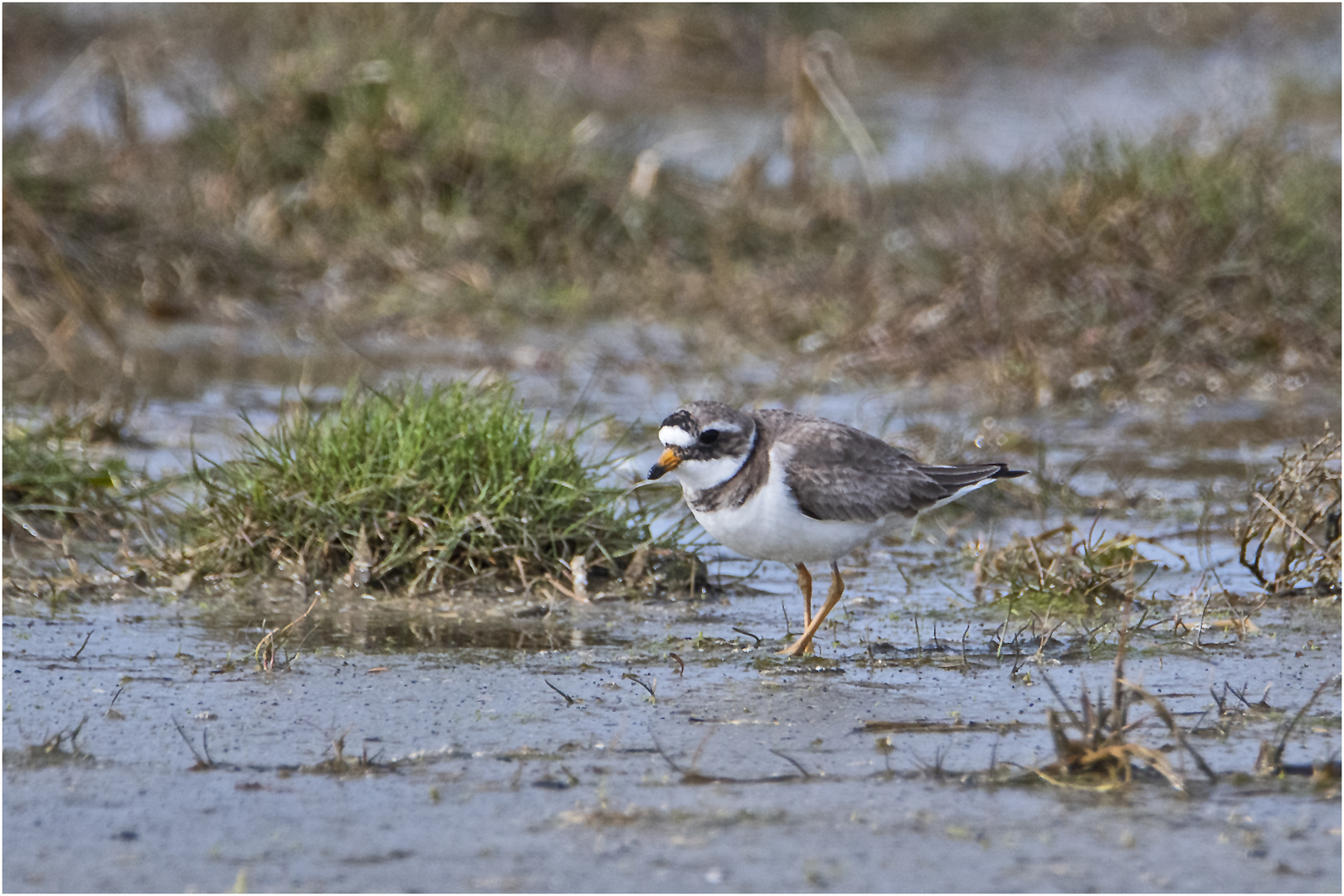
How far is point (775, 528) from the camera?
599 cm

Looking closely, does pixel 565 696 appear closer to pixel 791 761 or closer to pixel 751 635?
pixel 791 761

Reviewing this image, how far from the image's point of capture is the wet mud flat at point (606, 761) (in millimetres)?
4207

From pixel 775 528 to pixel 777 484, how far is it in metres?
0.16

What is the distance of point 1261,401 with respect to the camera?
10.6 meters

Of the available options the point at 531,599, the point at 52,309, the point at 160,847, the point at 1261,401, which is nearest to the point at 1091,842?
the point at 160,847

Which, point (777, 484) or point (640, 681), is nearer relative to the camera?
point (640, 681)

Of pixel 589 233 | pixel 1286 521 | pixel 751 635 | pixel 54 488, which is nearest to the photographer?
pixel 751 635

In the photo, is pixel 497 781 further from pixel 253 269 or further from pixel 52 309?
pixel 253 269

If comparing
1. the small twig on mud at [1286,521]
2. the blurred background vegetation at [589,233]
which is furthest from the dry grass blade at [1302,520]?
the blurred background vegetation at [589,233]

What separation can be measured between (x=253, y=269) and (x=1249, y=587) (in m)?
7.90

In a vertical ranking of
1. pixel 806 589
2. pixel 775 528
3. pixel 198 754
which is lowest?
pixel 198 754

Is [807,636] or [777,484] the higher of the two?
[777,484]

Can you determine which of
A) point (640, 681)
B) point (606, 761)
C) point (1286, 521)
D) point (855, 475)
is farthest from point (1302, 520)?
point (606, 761)

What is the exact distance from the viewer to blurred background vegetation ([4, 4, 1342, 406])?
35.2 ft
